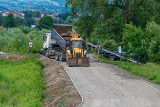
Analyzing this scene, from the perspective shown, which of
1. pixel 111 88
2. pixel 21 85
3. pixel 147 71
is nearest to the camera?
pixel 111 88

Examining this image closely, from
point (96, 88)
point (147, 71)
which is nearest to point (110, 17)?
point (147, 71)

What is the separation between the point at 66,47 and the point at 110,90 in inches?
571

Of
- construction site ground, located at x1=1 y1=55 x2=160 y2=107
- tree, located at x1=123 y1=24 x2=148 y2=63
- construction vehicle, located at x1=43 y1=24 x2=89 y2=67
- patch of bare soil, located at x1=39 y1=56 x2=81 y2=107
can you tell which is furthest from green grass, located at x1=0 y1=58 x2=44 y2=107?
tree, located at x1=123 y1=24 x2=148 y2=63

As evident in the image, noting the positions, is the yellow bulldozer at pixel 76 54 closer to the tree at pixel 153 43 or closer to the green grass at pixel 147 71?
the green grass at pixel 147 71

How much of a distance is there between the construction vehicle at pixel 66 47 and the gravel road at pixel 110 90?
275cm

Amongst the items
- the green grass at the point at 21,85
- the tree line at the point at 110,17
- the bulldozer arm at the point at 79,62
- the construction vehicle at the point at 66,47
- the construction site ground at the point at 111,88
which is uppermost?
the tree line at the point at 110,17

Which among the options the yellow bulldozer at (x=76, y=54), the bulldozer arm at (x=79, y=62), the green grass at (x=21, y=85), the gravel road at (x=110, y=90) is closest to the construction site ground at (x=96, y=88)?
the gravel road at (x=110, y=90)

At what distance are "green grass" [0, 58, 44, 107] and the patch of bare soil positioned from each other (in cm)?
47

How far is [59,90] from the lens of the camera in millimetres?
24438

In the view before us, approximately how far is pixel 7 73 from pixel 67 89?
33.8ft

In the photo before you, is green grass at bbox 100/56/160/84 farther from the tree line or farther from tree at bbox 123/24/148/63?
the tree line

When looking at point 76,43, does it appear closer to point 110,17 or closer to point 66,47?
point 66,47

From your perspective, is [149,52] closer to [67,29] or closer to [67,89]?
[67,29]

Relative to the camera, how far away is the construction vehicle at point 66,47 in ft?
116
